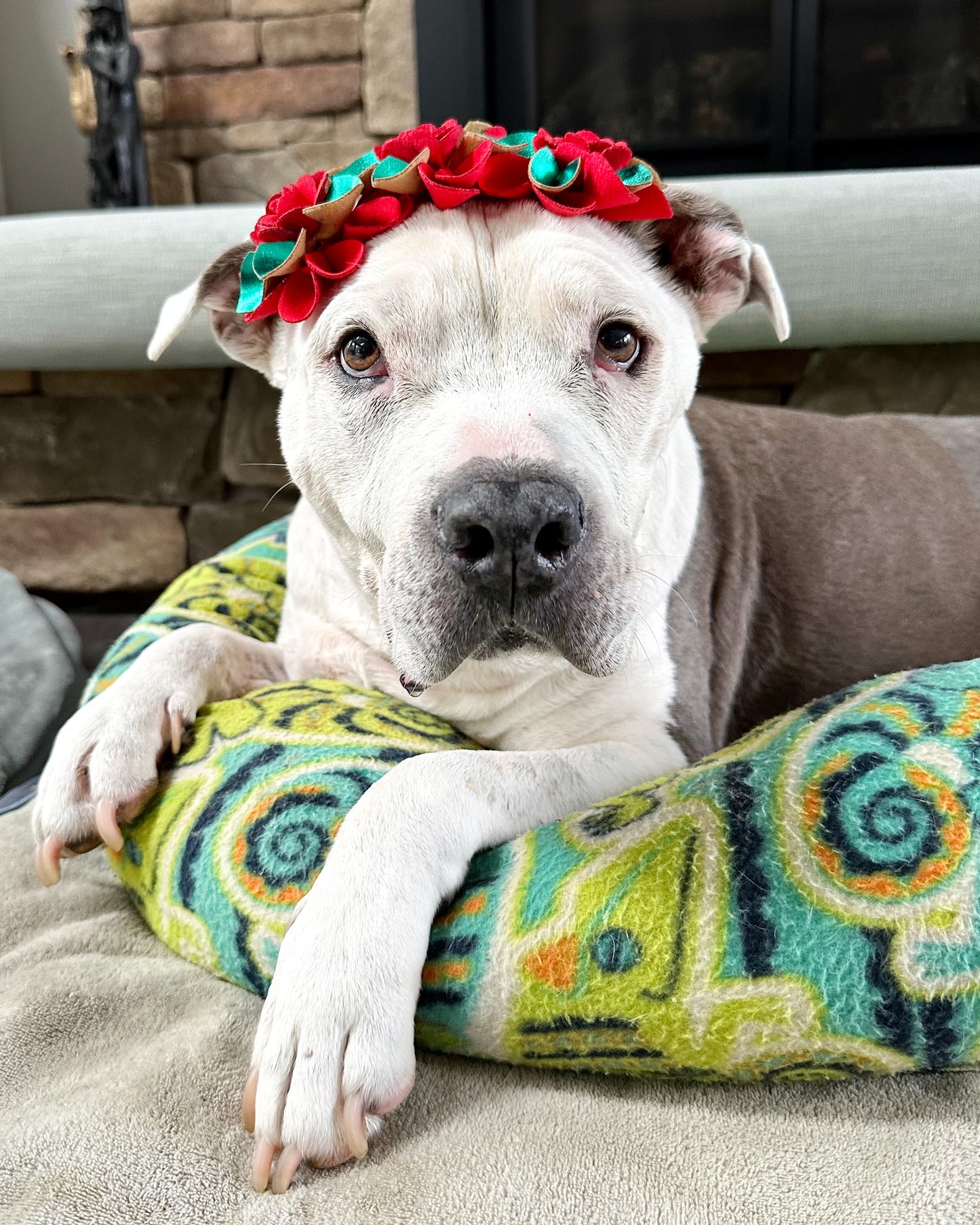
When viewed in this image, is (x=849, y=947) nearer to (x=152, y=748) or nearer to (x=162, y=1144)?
(x=162, y=1144)

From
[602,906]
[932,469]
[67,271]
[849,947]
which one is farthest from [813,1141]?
[67,271]

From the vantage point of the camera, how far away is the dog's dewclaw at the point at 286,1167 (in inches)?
37.9

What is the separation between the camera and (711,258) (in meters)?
1.64

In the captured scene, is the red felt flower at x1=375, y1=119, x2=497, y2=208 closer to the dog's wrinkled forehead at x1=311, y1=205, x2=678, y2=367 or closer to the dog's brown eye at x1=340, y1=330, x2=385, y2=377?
the dog's wrinkled forehead at x1=311, y1=205, x2=678, y2=367

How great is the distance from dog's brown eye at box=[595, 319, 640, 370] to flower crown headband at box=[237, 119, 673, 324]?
0.18 metres

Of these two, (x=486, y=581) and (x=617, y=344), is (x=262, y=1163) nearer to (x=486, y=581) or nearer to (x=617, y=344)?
(x=486, y=581)

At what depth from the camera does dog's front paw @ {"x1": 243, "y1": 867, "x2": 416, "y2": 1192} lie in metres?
0.96

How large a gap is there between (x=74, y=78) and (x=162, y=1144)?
13.3 feet

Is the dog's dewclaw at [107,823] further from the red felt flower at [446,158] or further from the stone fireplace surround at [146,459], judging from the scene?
the stone fireplace surround at [146,459]

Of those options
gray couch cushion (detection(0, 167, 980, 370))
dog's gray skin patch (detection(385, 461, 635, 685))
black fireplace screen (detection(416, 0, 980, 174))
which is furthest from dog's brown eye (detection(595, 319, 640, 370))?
black fireplace screen (detection(416, 0, 980, 174))

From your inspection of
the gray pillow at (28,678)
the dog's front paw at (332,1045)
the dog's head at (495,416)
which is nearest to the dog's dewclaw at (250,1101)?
the dog's front paw at (332,1045)

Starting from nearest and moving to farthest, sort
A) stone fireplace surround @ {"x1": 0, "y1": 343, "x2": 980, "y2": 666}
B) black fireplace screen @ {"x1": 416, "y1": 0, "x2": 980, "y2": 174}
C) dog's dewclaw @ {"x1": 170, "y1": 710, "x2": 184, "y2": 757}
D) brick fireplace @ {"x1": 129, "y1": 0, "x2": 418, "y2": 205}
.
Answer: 1. dog's dewclaw @ {"x1": 170, "y1": 710, "x2": 184, "y2": 757}
2. stone fireplace surround @ {"x1": 0, "y1": 343, "x2": 980, "y2": 666}
3. black fireplace screen @ {"x1": 416, "y1": 0, "x2": 980, "y2": 174}
4. brick fireplace @ {"x1": 129, "y1": 0, "x2": 418, "y2": 205}

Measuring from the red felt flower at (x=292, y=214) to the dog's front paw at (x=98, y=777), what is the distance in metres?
0.68

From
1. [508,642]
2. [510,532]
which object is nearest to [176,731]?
[508,642]
